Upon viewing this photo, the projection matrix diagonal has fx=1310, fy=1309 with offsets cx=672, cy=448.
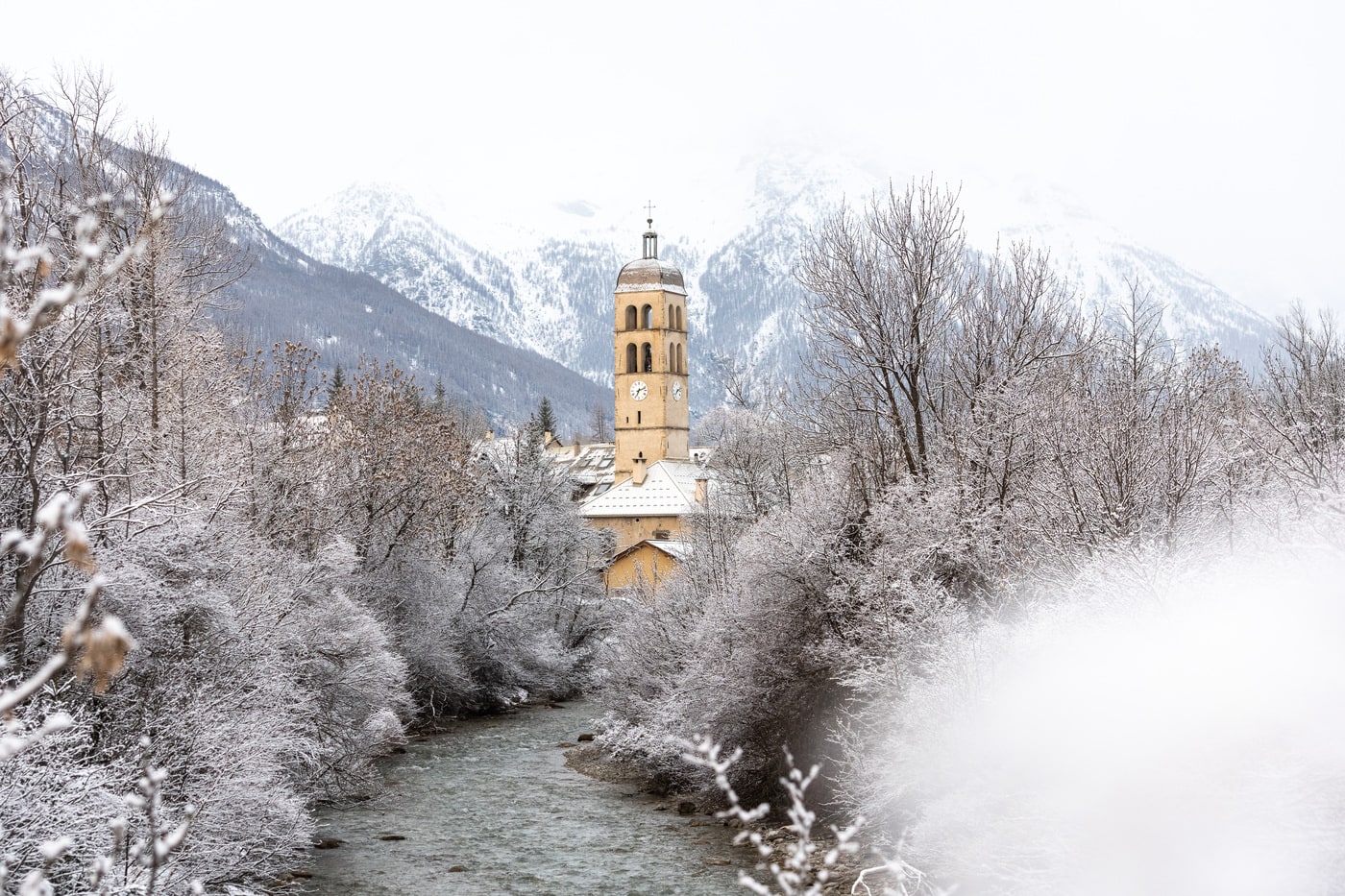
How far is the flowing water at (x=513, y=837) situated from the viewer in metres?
19.9

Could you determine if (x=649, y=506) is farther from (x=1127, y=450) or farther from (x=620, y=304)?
(x=1127, y=450)

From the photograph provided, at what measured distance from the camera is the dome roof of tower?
86625 millimetres

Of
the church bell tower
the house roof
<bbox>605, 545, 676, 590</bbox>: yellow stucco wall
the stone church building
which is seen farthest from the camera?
the church bell tower

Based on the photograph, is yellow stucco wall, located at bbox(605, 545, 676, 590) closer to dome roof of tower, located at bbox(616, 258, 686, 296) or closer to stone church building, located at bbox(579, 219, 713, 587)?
stone church building, located at bbox(579, 219, 713, 587)

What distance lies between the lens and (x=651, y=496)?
7662 centimetres

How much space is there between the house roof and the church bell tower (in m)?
5.34

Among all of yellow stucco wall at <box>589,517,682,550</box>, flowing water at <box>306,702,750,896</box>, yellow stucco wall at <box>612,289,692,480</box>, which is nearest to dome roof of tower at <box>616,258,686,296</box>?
yellow stucco wall at <box>612,289,692,480</box>

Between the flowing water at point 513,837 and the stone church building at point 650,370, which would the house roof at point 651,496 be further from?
the flowing water at point 513,837

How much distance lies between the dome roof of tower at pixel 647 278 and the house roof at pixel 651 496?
13.1m

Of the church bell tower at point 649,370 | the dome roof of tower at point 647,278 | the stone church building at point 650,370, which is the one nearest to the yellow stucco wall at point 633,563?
the stone church building at point 650,370

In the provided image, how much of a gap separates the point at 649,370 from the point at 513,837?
64079mm

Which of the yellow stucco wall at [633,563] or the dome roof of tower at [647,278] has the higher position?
the dome roof of tower at [647,278]

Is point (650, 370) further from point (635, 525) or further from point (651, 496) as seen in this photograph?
point (635, 525)

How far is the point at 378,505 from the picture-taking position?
35.9 m
